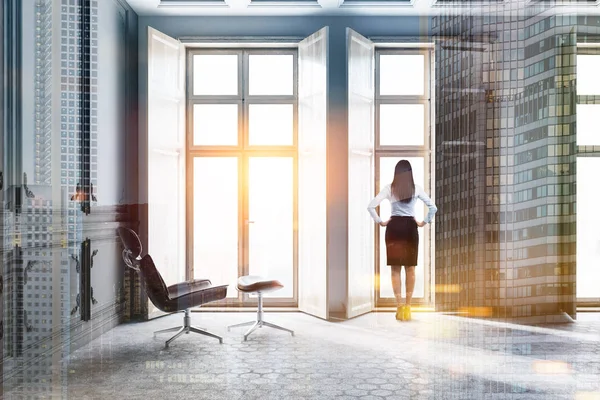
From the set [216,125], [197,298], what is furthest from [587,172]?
[216,125]

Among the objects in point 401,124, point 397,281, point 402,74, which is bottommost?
point 397,281

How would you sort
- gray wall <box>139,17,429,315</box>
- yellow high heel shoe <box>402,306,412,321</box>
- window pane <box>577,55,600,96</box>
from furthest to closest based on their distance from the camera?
gray wall <box>139,17,429,315</box>
yellow high heel shoe <box>402,306,412,321</box>
window pane <box>577,55,600,96</box>

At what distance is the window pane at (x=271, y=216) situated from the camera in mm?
2771

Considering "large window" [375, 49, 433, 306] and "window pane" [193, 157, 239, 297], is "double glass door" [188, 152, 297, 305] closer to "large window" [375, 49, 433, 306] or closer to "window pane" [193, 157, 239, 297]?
"window pane" [193, 157, 239, 297]

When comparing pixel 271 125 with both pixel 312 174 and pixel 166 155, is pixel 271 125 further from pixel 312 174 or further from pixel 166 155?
pixel 166 155

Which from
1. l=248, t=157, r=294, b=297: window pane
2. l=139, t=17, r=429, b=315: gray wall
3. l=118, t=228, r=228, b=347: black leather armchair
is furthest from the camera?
l=248, t=157, r=294, b=297: window pane

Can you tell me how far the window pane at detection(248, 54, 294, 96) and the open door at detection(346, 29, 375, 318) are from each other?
14.3 inches

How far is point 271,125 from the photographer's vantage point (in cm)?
275

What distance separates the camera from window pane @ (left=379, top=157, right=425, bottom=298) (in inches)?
96.5

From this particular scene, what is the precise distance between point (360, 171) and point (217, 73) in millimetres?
967

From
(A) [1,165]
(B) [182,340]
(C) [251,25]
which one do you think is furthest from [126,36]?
(B) [182,340]

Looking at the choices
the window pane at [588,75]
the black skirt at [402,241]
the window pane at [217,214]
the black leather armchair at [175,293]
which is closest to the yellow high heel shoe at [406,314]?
the black skirt at [402,241]

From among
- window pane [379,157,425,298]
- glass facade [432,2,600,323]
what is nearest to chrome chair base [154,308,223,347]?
window pane [379,157,425,298]

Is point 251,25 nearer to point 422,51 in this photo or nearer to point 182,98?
point 182,98
